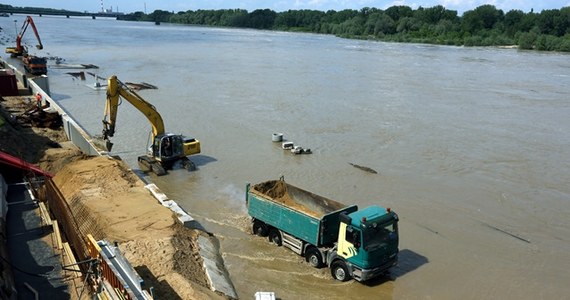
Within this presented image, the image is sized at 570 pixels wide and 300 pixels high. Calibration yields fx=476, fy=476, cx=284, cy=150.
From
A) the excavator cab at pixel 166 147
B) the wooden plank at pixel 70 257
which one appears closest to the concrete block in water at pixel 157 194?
the excavator cab at pixel 166 147

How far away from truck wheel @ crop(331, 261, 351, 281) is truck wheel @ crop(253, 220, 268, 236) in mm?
2909

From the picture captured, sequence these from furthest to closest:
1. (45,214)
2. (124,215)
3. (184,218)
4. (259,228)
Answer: (259,228), (184,218), (124,215), (45,214)

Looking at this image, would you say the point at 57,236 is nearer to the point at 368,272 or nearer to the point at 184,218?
the point at 184,218

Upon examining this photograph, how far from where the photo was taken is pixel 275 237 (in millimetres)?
14344

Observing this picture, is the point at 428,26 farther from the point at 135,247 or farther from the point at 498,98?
the point at 135,247

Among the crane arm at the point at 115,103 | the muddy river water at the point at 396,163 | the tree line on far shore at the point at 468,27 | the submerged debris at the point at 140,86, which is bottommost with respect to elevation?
the muddy river water at the point at 396,163

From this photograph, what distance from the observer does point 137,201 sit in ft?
51.7

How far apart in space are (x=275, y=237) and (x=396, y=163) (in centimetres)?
1116

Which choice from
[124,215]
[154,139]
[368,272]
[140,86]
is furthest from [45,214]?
[140,86]

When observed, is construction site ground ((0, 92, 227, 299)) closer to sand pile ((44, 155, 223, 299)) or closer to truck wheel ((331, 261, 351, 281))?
Result: sand pile ((44, 155, 223, 299))

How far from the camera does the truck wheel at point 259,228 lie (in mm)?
14727

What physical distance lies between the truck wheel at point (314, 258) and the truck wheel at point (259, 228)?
1.85 metres

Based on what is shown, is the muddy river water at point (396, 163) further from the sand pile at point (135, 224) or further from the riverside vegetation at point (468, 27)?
the riverside vegetation at point (468, 27)

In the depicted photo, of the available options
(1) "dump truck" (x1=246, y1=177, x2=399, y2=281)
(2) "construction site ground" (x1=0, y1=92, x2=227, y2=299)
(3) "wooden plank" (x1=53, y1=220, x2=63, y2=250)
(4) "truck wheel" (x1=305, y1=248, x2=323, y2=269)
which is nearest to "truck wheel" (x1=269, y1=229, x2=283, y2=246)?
(1) "dump truck" (x1=246, y1=177, x2=399, y2=281)
